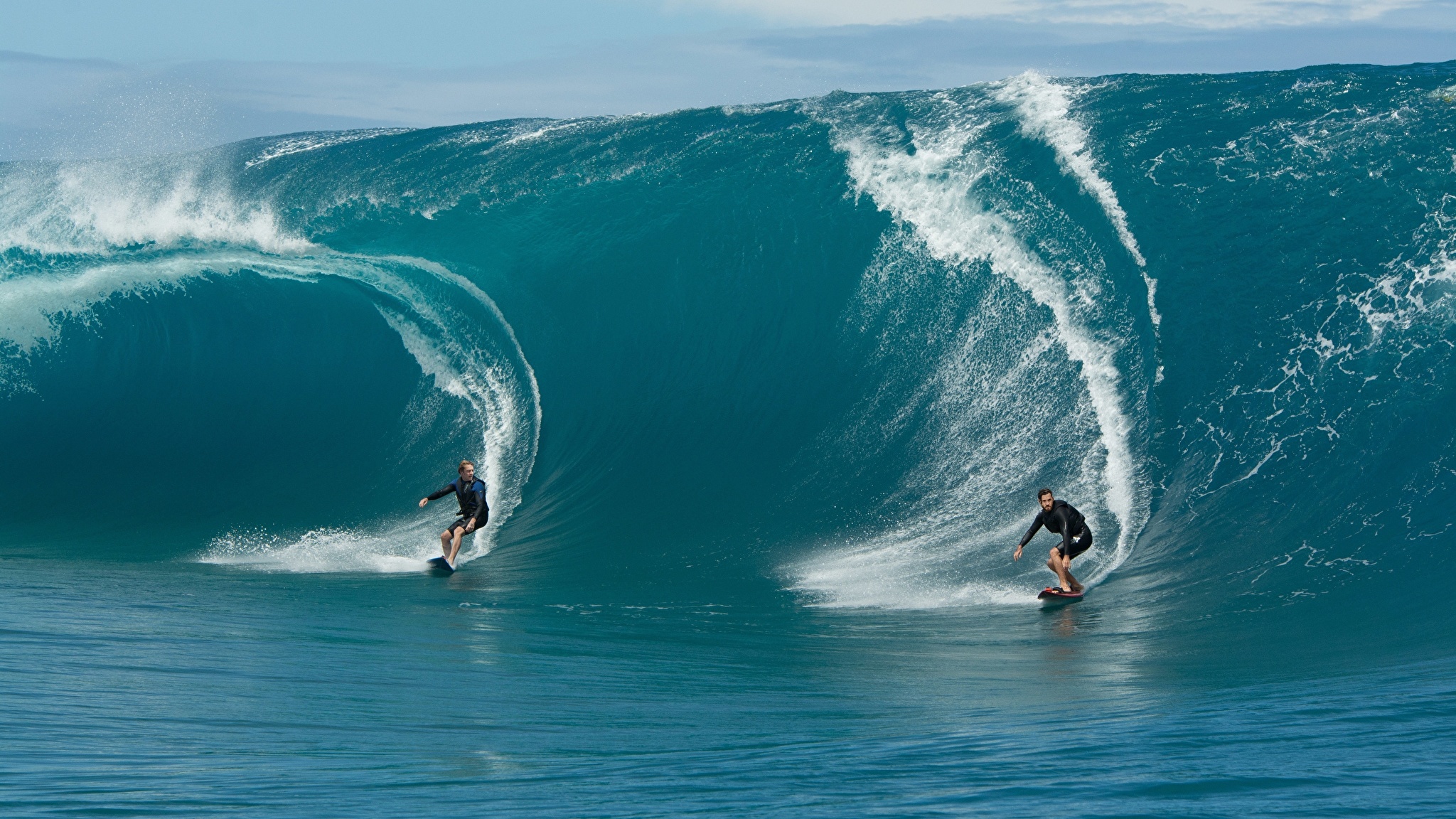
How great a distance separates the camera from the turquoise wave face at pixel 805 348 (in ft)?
31.3

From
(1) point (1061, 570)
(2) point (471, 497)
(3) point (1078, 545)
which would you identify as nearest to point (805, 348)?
(2) point (471, 497)

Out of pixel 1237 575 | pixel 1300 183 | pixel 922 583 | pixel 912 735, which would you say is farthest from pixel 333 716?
pixel 1300 183

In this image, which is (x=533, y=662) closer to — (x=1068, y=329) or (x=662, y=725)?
(x=662, y=725)

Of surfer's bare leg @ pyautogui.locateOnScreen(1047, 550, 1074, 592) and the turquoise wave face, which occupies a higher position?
the turquoise wave face

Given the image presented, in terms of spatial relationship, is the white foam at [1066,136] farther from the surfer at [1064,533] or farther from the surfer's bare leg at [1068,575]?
the surfer's bare leg at [1068,575]

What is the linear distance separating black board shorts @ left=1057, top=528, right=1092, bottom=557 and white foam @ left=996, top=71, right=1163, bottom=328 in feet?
10.1

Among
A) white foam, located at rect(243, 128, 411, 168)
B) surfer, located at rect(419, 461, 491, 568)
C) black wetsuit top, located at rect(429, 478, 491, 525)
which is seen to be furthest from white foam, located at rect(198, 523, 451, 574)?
white foam, located at rect(243, 128, 411, 168)

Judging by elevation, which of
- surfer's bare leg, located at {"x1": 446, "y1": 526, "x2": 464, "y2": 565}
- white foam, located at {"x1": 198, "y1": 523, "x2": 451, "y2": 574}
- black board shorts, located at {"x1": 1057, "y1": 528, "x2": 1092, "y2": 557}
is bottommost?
white foam, located at {"x1": 198, "y1": 523, "x2": 451, "y2": 574}

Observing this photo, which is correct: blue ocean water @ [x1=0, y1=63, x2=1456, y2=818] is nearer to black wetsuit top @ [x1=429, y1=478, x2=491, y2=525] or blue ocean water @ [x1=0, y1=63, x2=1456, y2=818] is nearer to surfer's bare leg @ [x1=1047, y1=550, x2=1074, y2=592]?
surfer's bare leg @ [x1=1047, y1=550, x2=1074, y2=592]

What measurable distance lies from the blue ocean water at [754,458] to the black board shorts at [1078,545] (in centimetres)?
29

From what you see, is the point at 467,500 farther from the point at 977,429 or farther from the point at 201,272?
the point at 201,272

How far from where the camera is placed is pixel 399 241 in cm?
1512

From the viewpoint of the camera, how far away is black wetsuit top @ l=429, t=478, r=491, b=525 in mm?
10125

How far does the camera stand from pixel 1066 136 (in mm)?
13289
